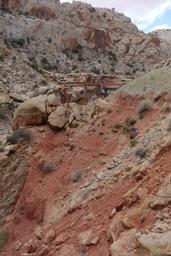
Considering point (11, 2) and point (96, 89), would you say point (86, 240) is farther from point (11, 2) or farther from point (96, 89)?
point (11, 2)

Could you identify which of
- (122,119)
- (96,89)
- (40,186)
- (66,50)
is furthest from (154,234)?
(66,50)

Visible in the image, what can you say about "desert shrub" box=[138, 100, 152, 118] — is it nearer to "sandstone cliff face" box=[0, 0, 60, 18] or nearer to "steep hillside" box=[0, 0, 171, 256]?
"steep hillside" box=[0, 0, 171, 256]

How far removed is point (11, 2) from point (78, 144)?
139ft

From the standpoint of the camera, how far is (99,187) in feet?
40.8

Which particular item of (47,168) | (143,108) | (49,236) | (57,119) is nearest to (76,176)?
(47,168)

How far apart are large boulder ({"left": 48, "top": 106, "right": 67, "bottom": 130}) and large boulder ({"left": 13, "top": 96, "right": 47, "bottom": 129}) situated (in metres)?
0.31

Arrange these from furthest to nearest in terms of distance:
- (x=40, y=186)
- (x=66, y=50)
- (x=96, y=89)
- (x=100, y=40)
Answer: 1. (x=100, y=40)
2. (x=66, y=50)
3. (x=96, y=89)
4. (x=40, y=186)

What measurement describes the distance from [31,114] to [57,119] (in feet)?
3.15

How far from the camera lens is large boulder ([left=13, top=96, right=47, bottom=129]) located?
16828 mm

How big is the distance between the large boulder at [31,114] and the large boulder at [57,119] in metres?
0.31

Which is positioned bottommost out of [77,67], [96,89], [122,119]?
[77,67]

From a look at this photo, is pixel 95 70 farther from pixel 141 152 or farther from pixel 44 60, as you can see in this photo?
pixel 141 152

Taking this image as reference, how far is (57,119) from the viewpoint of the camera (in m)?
16.6

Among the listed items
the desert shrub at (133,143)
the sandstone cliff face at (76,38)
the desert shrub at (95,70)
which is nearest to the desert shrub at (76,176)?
the desert shrub at (133,143)
